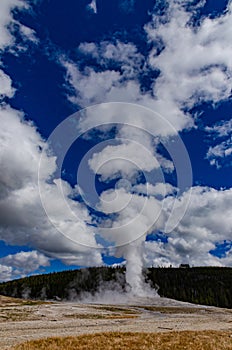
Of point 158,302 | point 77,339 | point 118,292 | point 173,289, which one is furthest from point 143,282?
point 77,339

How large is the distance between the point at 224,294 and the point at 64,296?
3536 inches

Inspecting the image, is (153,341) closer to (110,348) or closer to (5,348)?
(110,348)

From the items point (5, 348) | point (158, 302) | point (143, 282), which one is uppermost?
point (143, 282)

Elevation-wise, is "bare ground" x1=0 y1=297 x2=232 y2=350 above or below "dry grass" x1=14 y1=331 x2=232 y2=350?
above

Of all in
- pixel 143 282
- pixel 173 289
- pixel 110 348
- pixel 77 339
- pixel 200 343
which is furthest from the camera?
pixel 173 289

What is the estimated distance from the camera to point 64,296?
628 ft

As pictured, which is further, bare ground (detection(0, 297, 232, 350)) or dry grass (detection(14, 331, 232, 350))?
bare ground (detection(0, 297, 232, 350))

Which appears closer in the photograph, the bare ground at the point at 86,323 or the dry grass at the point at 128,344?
the dry grass at the point at 128,344

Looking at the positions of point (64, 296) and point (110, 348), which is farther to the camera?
point (64, 296)

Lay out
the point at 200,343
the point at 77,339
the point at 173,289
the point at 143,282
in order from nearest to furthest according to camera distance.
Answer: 1. the point at 200,343
2. the point at 77,339
3. the point at 143,282
4. the point at 173,289

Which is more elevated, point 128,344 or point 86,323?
point 86,323

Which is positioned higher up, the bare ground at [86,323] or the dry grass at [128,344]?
the bare ground at [86,323]

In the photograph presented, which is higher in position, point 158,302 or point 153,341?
point 158,302

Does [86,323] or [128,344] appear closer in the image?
[128,344]
